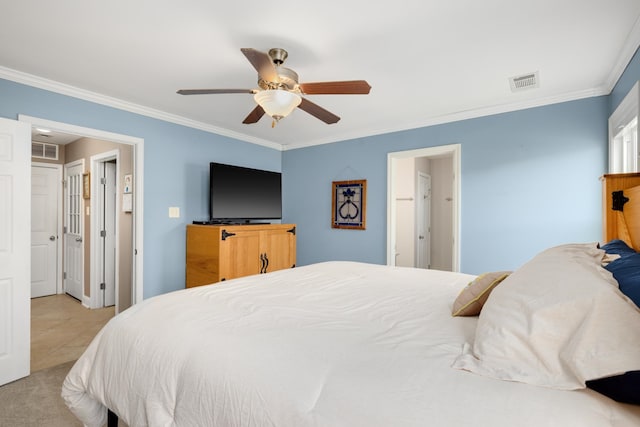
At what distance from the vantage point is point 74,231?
4.87 m

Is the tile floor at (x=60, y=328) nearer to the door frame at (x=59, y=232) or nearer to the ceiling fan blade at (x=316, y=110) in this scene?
the door frame at (x=59, y=232)

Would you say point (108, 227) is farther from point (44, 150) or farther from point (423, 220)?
point (423, 220)

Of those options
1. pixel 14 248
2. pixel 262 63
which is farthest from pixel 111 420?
pixel 262 63

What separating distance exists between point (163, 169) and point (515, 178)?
3.71 meters

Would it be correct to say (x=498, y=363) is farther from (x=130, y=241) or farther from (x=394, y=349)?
(x=130, y=241)

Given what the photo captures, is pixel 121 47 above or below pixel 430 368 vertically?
above

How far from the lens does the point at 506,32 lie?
78.4 inches

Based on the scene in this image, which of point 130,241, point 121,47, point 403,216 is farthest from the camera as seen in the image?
point 403,216

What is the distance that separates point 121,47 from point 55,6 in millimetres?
434

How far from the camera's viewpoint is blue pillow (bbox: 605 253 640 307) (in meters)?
0.81

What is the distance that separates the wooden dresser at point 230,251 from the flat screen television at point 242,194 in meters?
0.32

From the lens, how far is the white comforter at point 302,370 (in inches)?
29.2

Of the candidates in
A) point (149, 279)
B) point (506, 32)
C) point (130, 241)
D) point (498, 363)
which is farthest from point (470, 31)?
point (130, 241)

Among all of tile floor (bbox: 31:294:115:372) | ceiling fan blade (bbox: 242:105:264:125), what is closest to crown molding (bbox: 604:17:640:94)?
ceiling fan blade (bbox: 242:105:264:125)
